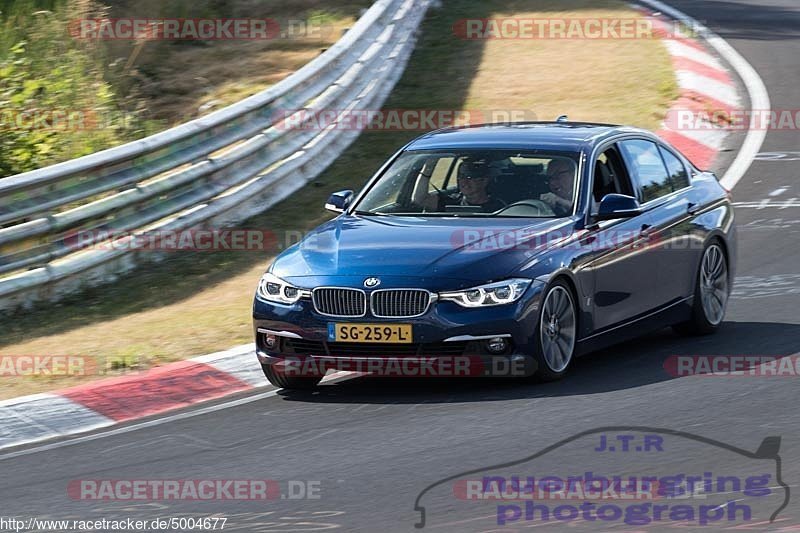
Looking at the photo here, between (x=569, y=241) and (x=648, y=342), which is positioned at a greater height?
(x=569, y=241)

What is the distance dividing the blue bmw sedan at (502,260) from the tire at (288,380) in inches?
0.6

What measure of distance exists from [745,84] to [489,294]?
37.8ft

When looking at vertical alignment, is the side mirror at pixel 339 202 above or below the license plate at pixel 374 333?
above

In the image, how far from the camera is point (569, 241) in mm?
8523

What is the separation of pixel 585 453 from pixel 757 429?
0.98m

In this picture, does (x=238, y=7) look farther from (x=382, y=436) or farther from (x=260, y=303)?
(x=382, y=436)

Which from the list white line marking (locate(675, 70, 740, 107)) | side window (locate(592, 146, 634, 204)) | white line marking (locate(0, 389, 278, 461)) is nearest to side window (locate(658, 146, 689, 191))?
side window (locate(592, 146, 634, 204))

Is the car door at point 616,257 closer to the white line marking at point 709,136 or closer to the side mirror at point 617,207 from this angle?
the side mirror at point 617,207

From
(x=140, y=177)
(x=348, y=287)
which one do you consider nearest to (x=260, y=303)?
(x=348, y=287)

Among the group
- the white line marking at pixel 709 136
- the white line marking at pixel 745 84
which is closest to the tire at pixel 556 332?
the white line marking at pixel 745 84

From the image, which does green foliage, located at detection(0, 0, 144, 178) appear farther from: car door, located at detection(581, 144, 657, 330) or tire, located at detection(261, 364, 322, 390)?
car door, located at detection(581, 144, 657, 330)

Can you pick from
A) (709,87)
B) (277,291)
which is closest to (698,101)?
(709,87)

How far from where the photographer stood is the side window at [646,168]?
375 inches

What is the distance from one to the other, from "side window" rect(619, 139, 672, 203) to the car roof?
0.39 feet
